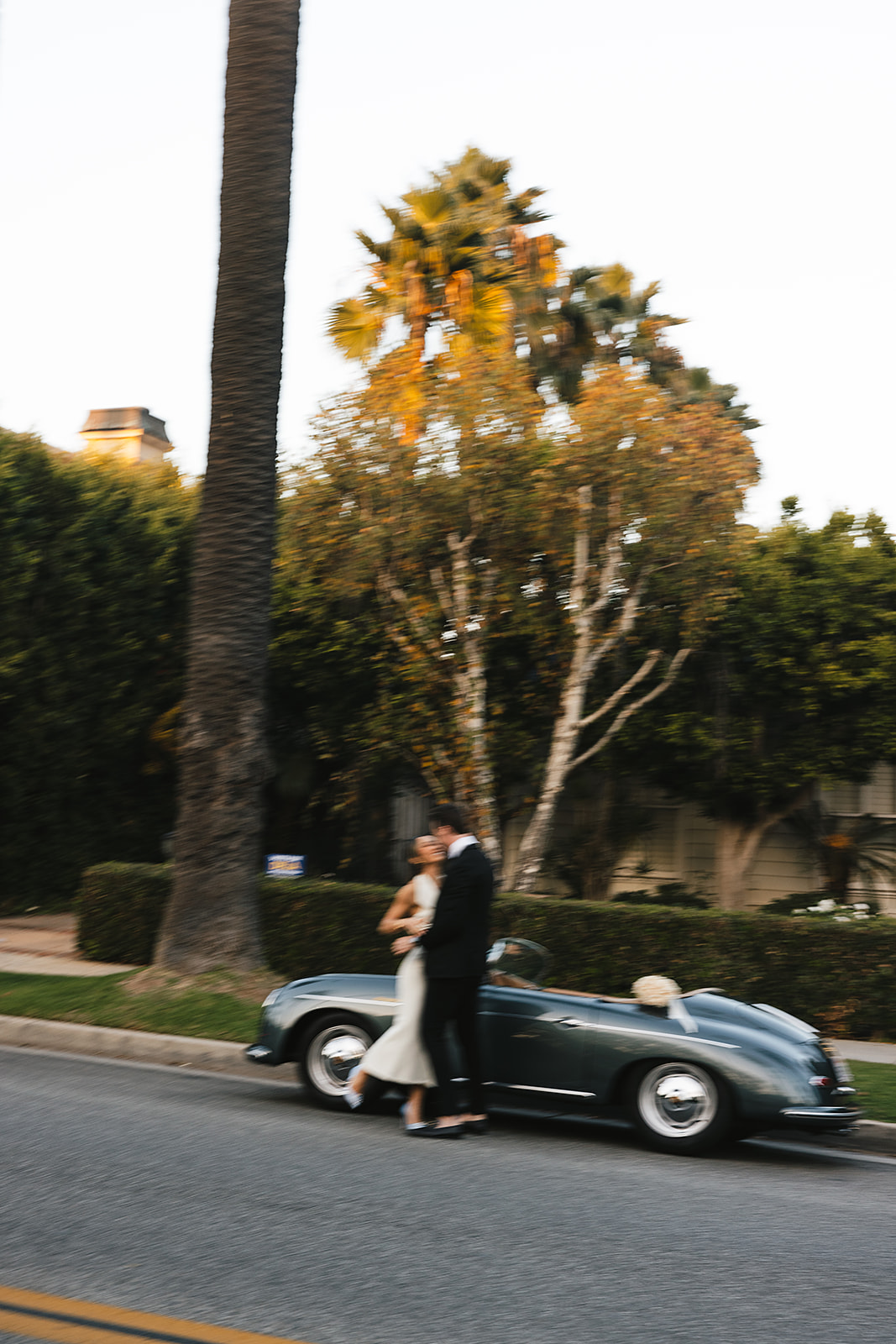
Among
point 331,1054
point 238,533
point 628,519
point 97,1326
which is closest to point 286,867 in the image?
point 238,533

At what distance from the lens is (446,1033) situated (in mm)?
7277

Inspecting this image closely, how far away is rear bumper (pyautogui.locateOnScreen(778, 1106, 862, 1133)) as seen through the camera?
6887 mm

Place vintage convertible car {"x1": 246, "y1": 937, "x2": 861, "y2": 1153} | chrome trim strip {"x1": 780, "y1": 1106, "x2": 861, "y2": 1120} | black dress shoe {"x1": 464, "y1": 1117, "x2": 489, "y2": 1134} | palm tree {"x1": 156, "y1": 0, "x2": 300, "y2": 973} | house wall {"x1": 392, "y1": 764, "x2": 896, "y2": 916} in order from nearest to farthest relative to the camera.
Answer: chrome trim strip {"x1": 780, "y1": 1106, "x2": 861, "y2": 1120}, vintage convertible car {"x1": 246, "y1": 937, "x2": 861, "y2": 1153}, black dress shoe {"x1": 464, "y1": 1117, "x2": 489, "y2": 1134}, palm tree {"x1": 156, "y1": 0, "x2": 300, "y2": 973}, house wall {"x1": 392, "y1": 764, "x2": 896, "y2": 916}

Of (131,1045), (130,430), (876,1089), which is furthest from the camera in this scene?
(130,430)

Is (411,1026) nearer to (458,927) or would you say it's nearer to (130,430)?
(458,927)

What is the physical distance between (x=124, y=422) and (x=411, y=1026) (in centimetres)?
2862

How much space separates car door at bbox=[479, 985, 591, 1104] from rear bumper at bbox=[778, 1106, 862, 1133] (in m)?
1.06

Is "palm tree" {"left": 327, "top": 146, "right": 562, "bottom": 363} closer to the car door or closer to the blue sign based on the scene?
the blue sign

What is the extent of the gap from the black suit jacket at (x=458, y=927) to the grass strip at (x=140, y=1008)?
3.11 metres

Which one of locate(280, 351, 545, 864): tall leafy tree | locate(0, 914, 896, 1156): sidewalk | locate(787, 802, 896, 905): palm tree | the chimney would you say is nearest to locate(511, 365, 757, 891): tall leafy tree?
locate(280, 351, 545, 864): tall leafy tree

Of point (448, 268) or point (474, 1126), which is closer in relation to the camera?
point (474, 1126)

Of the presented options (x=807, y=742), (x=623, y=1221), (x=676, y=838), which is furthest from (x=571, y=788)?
(x=623, y=1221)

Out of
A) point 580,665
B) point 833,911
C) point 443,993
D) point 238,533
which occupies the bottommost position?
point 443,993

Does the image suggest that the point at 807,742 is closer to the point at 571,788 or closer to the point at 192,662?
the point at 571,788
